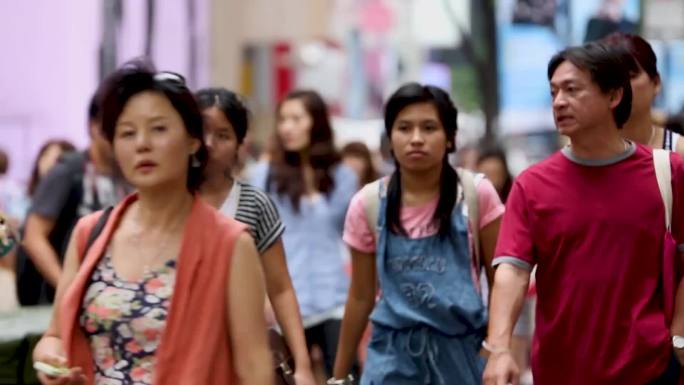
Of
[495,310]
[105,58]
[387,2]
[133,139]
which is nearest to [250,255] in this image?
[133,139]

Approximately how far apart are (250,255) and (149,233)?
1.10 ft

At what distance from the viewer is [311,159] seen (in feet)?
32.8

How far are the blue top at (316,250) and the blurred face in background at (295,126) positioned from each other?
25 centimetres

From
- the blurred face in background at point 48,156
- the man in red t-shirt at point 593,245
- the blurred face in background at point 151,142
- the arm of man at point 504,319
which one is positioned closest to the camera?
the blurred face in background at point 151,142

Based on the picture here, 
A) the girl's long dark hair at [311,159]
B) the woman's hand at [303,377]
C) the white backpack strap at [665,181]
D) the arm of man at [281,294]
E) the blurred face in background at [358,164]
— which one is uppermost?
the white backpack strap at [665,181]

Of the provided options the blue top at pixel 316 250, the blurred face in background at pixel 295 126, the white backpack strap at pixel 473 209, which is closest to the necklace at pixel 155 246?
the white backpack strap at pixel 473 209

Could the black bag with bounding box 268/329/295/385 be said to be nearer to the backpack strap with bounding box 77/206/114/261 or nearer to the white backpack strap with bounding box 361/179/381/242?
the white backpack strap with bounding box 361/179/381/242

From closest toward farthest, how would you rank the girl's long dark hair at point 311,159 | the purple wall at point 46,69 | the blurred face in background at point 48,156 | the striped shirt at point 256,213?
the striped shirt at point 256,213 → the girl's long dark hair at point 311,159 → the blurred face in background at point 48,156 → the purple wall at point 46,69

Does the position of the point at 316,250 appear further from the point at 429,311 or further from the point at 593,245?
the point at 593,245

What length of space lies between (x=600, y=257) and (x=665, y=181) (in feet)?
1.18

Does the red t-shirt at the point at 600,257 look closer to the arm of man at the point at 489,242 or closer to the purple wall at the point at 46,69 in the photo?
the arm of man at the point at 489,242

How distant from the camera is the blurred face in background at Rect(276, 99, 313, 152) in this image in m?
10.0

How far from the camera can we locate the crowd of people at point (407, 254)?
5.41 meters

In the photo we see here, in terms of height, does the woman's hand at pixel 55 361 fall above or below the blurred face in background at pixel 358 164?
above
